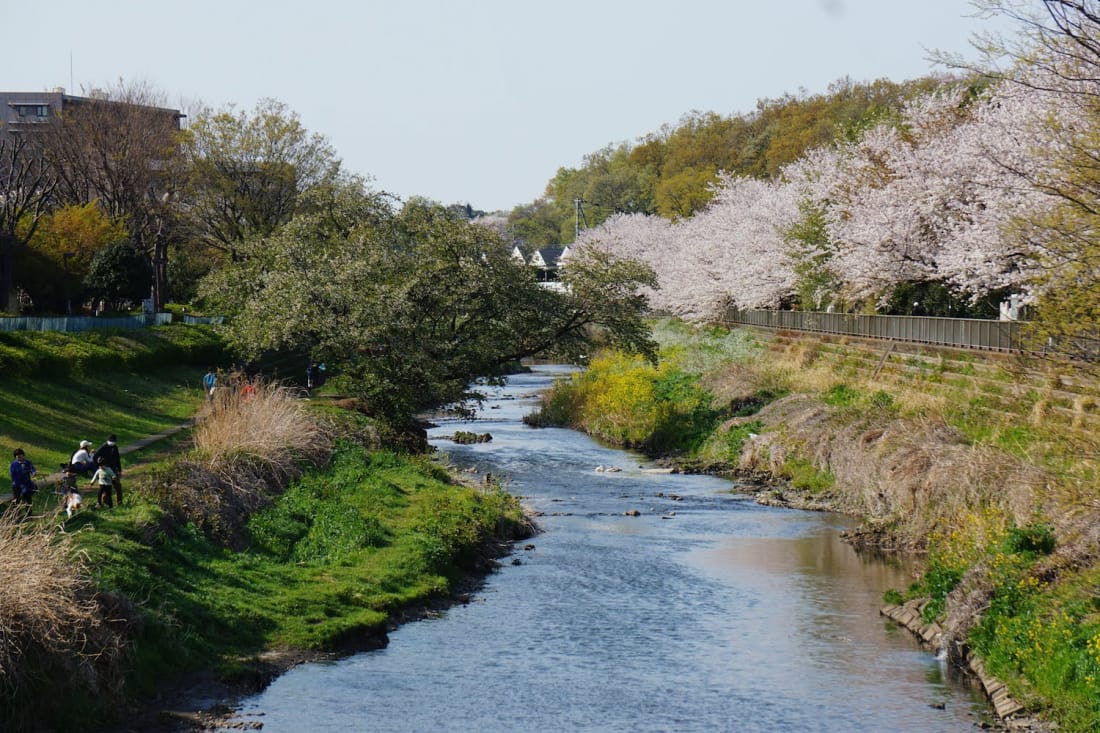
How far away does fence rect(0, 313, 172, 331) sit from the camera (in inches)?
1869

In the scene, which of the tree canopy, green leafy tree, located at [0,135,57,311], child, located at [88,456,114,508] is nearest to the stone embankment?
child, located at [88,456,114,508]

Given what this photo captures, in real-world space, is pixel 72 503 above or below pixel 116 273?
below

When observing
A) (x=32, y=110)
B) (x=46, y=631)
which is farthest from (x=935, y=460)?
(x=32, y=110)

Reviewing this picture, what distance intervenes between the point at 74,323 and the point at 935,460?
35738 millimetres

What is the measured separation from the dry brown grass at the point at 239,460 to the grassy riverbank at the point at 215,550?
0.06 metres

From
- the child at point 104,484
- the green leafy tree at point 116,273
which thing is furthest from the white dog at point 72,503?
the green leafy tree at point 116,273

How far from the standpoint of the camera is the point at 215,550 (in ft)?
84.3

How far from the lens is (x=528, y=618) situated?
82.4 ft

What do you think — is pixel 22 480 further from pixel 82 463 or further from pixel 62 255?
pixel 62 255

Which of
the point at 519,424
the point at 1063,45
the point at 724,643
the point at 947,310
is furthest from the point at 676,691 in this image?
the point at 519,424

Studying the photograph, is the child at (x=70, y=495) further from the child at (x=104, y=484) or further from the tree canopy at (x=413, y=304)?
the tree canopy at (x=413, y=304)

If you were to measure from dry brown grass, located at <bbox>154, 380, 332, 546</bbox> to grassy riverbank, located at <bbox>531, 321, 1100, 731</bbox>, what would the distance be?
14192 millimetres

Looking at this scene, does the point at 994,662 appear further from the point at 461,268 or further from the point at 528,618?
the point at 461,268

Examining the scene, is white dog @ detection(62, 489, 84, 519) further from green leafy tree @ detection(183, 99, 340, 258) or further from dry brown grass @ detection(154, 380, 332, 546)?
green leafy tree @ detection(183, 99, 340, 258)
